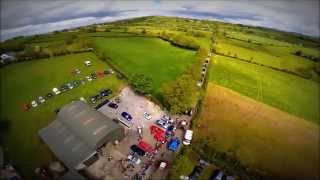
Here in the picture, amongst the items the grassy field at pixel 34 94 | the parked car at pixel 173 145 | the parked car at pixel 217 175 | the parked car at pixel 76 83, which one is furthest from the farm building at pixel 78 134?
the parked car at pixel 217 175

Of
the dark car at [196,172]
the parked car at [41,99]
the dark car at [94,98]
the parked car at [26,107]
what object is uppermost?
the dark car at [94,98]

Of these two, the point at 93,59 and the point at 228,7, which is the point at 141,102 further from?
the point at 228,7

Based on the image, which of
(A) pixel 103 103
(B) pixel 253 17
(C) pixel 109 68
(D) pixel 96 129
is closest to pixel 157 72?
(C) pixel 109 68

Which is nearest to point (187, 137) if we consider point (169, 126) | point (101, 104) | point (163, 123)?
point (169, 126)

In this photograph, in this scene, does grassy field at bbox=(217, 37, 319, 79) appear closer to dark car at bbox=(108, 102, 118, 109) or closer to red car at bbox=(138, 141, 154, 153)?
dark car at bbox=(108, 102, 118, 109)

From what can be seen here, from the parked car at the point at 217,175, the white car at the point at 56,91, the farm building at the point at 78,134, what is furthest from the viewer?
the white car at the point at 56,91

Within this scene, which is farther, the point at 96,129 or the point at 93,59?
the point at 93,59

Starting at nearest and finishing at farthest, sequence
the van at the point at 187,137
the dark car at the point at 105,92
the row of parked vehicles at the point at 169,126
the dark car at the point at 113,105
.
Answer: the van at the point at 187,137 < the row of parked vehicles at the point at 169,126 < the dark car at the point at 113,105 < the dark car at the point at 105,92

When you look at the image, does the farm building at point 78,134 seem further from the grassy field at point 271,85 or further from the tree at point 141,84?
the grassy field at point 271,85
